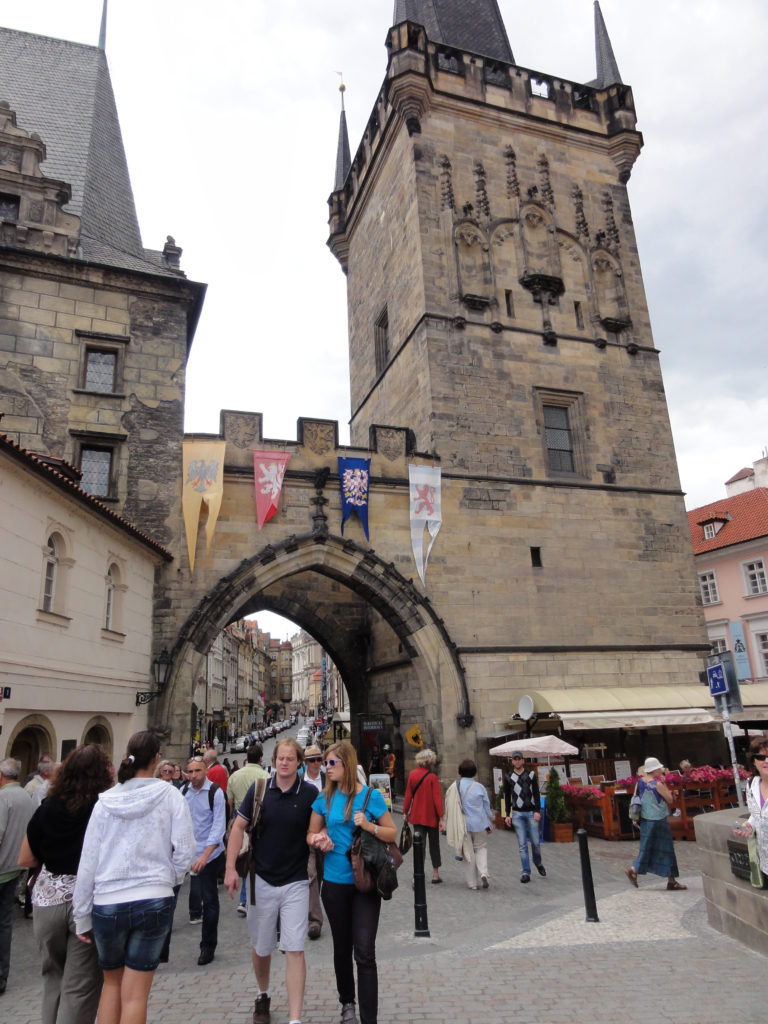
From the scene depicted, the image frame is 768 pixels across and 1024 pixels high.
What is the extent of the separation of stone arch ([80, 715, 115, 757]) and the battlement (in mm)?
16669

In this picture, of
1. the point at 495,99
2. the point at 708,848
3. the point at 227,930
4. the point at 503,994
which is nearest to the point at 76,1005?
the point at 503,994

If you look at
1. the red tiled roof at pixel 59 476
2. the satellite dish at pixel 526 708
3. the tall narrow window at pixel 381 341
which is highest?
the tall narrow window at pixel 381 341

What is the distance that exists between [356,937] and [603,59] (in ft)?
88.4

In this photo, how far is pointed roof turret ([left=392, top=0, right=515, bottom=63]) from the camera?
2320 centimetres

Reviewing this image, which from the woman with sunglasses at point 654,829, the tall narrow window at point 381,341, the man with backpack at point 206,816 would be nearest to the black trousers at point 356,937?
the man with backpack at point 206,816

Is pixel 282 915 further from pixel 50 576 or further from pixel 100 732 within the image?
pixel 100 732

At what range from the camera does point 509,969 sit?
5.25 meters

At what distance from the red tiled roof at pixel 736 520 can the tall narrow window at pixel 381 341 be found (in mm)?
13391

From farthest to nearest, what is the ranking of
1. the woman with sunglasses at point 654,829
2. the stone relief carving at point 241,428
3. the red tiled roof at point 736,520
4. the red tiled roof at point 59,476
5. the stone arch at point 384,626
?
the red tiled roof at point 736,520, the stone relief carving at point 241,428, the stone arch at point 384,626, the red tiled roof at point 59,476, the woman with sunglasses at point 654,829

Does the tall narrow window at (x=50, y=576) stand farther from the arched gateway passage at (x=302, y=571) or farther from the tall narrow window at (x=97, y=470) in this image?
the tall narrow window at (x=97, y=470)

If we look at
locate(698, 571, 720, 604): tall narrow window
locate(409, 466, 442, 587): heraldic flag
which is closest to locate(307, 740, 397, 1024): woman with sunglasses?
locate(409, 466, 442, 587): heraldic flag

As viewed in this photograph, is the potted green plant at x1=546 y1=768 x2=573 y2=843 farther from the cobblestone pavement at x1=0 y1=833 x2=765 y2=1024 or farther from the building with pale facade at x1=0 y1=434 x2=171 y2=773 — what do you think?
the building with pale facade at x1=0 y1=434 x2=171 y2=773

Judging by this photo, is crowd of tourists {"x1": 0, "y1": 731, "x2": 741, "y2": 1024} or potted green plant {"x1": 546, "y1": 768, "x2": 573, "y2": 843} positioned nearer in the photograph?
crowd of tourists {"x1": 0, "y1": 731, "x2": 741, "y2": 1024}

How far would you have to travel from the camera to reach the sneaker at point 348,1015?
4.17 metres
